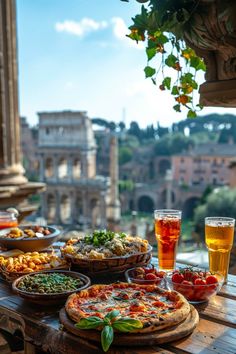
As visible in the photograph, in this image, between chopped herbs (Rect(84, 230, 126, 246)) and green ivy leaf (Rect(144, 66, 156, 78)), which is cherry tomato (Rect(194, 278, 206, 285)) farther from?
green ivy leaf (Rect(144, 66, 156, 78))

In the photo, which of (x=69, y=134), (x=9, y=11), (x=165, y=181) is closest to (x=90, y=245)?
(x=9, y=11)

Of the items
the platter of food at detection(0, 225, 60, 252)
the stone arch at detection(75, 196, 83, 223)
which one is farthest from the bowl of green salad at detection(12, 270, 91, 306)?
the stone arch at detection(75, 196, 83, 223)

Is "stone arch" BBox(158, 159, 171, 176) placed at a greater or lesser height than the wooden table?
lesser

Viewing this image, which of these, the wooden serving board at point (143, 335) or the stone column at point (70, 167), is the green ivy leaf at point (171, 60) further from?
the stone column at point (70, 167)

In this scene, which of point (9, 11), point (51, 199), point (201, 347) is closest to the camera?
point (201, 347)

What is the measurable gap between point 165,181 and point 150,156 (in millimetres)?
3837

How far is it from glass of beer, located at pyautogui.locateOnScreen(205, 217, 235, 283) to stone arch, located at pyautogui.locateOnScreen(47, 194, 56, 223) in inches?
911

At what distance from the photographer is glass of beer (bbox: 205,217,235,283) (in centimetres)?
138

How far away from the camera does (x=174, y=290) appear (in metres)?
1.22

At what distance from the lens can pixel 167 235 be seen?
149 cm

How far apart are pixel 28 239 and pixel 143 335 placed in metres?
0.83

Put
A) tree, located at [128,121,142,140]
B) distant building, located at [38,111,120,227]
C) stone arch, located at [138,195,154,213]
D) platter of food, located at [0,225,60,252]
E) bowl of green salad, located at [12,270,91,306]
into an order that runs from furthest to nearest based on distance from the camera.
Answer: tree, located at [128,121,142,140]
stone arch, located at [138,195,154,213]
distant building, located at [38,111,120,227]
platter of food, located at [0,225,60,252]
bowl of green salad, located at [12,270,91,306]

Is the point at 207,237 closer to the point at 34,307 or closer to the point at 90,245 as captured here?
the point at 90,245

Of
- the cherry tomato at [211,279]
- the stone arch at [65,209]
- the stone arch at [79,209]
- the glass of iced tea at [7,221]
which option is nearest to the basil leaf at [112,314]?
the cherry tomato at [211,279]
